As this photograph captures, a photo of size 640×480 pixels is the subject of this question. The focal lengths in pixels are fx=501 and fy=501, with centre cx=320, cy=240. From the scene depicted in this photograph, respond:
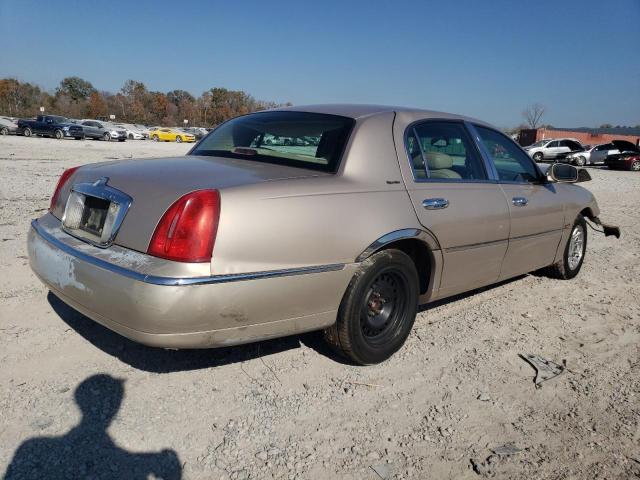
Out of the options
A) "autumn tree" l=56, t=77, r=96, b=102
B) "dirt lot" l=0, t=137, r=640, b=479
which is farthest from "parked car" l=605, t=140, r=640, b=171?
"autumn tree" l=56, t=77, r=96, b=102

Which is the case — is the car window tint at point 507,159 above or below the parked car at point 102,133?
above

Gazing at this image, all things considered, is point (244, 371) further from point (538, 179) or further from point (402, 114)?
point (538, 179)

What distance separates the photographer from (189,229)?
2.31 meters

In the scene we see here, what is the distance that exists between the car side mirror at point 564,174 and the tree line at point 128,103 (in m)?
73.4

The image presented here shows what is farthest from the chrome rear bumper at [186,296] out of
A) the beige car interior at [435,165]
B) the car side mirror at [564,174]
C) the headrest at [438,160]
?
the car side mirror at [564,174]

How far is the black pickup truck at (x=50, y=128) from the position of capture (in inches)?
1339

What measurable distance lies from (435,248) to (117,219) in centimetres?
193

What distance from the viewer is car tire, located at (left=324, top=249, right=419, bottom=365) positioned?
2863 millimetres

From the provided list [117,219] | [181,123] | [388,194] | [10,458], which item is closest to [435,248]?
[388,194]

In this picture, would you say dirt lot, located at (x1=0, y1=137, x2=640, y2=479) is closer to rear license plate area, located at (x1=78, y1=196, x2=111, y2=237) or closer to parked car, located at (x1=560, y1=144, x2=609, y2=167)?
rear license plate area, located at (x1=78, y1=196, x2=111, y2=237)

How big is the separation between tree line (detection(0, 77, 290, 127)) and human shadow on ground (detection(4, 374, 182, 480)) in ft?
248

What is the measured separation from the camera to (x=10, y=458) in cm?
212

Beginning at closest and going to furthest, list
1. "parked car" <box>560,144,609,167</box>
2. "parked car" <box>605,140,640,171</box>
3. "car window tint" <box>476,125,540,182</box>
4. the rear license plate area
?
the rear license plate area
"car window tint" <box>476,125,540,182</box>
"parked car" <box>605,140,640,171</box>
"parked car" <box>560,144,609,167</box>

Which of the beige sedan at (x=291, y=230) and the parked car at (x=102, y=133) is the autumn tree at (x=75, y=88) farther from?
the beige sedan at (x=291, y=230)
